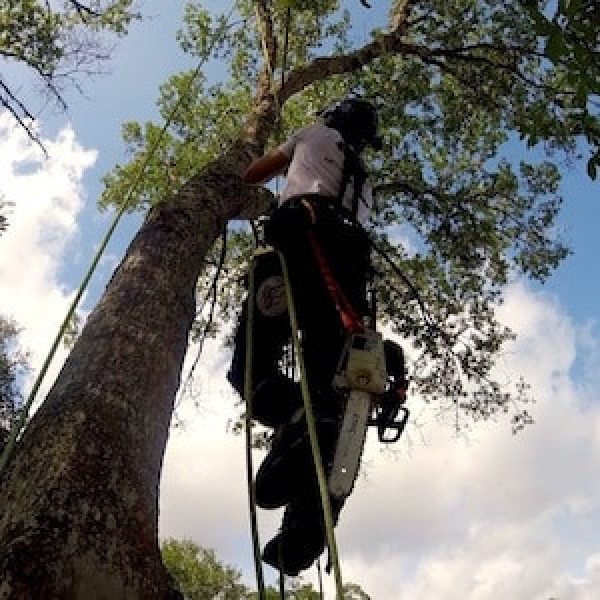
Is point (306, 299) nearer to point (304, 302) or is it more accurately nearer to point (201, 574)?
point (304, 302)

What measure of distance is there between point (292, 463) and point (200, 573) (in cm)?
2910

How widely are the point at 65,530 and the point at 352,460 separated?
1167 millimetres

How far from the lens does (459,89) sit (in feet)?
36.7

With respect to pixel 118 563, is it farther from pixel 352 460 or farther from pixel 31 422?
pixel 352 460

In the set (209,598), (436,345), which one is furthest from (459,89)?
(209,598)

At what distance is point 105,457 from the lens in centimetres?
212

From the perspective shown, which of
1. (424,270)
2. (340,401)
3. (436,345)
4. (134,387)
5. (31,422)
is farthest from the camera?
(424,270)

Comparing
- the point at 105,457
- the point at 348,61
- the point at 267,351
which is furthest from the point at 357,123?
the point at 348,61

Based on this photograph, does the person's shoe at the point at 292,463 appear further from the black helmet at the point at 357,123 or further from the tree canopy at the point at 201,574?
the tree canopy at the point at 201,574

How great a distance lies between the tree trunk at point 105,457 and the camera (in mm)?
1690

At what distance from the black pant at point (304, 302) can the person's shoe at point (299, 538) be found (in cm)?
51

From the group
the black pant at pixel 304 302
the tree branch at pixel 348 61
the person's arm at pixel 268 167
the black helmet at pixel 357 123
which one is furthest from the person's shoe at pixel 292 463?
the tree branch at pixel 348 61

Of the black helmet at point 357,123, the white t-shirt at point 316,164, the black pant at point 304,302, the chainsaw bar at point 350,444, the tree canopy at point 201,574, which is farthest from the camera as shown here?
the tree canopy at point 201,574

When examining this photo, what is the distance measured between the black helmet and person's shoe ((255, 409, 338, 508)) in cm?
176
